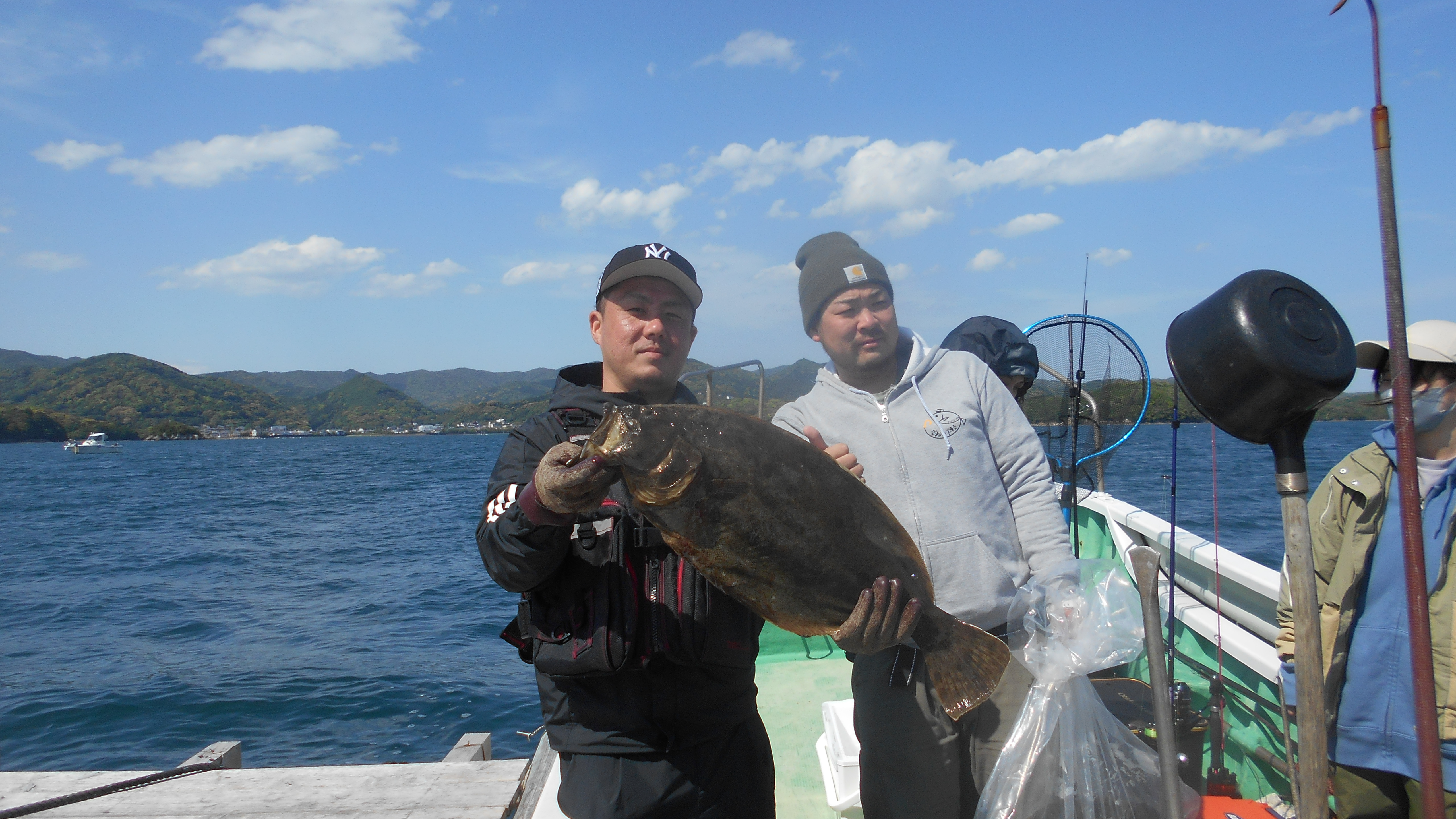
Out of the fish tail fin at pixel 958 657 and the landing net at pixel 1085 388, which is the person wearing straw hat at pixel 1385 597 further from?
the landing net at pixel 1085 388

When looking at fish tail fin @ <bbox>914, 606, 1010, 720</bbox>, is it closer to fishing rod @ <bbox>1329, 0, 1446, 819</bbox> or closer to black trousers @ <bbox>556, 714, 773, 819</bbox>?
black trousers @ <bbox>556, 714, 773, 819</bbox>

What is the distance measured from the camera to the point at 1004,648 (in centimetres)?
227

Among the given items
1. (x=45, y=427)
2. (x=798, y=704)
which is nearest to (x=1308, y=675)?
(x=798, y=704)

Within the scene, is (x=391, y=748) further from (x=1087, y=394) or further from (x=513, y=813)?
(x=1087, y=394)

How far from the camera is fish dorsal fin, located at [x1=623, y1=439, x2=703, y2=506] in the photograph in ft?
6.31

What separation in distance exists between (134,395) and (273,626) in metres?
143

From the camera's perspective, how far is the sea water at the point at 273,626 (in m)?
9.30

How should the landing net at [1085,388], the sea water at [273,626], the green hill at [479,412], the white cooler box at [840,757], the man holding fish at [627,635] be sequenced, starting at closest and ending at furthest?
the man holding fish at [627,635] → the white cooler box at [840,757] → the landing net at [1085,388] → the sea water at [273,626] → the green hill at [479,412]

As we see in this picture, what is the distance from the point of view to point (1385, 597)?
2922 mm

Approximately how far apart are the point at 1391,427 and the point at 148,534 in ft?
113

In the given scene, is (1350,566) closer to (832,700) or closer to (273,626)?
(832,700)

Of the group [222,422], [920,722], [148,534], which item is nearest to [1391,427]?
[920,722]

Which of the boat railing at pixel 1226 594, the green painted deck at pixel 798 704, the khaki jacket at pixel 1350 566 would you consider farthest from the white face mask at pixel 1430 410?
the green painted deck at pixel 798 704

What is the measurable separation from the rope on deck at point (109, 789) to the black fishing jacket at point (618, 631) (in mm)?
3725
